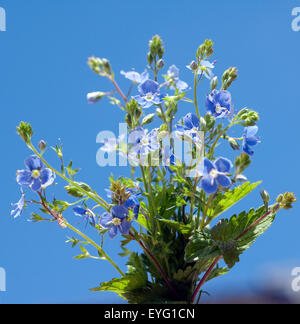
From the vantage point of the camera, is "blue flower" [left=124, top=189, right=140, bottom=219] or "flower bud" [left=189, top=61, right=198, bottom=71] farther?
"flower bud" [left=189, top=61, right=198, bottom=71]

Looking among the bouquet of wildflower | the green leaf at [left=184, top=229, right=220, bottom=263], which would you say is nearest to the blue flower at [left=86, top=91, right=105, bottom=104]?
the bouquet of wildflower

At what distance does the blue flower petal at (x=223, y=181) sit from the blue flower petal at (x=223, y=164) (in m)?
0.02

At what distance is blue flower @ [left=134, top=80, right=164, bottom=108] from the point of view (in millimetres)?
942

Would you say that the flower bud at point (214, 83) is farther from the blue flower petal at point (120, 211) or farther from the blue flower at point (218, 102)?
the blue flower petal at point (120, 211)


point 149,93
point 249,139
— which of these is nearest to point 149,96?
point 149,93

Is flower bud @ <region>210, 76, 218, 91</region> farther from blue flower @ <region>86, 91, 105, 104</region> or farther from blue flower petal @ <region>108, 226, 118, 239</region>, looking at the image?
blue flower petal @ <region>108, 226, 118, 239</region>

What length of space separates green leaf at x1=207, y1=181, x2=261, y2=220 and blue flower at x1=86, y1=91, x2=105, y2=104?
0.32m

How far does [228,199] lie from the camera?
98 centimetres

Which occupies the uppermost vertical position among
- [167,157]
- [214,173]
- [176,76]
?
[176,76]

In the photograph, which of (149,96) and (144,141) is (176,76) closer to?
(149,96)

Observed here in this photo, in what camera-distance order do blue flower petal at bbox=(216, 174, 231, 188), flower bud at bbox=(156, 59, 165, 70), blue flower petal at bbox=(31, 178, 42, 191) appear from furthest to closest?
flower bud at bbox=(156, 59, 165, 70) < blue flower petal at bbox=(31, 178, 42, 191) < blue flower petal at bbox=(216, 174, 231, 188)

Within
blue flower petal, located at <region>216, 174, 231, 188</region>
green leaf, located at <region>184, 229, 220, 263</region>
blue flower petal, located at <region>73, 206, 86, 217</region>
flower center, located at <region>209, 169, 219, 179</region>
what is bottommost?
green leaf, located at <region>184, 229, 220, 263</region>

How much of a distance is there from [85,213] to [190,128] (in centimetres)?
29

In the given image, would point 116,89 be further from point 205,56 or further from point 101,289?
point 101,289
